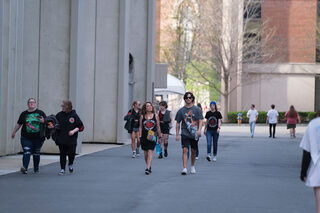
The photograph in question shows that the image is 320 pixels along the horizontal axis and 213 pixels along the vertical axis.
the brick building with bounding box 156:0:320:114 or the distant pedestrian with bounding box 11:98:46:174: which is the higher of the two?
the brick building with bounding box 156:0:320:114

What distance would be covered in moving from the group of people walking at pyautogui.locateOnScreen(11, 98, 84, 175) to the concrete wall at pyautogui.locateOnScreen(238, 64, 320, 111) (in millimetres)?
40442

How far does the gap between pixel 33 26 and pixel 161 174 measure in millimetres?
7890

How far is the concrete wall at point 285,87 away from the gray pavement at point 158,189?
37.2 meters

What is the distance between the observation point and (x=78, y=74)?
18.3 meters

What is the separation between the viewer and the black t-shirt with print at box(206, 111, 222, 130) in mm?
16594

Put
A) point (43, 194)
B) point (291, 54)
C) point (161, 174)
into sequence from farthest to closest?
1. point (291, 54)
2. point (161, 174)
3. point (43, 194)

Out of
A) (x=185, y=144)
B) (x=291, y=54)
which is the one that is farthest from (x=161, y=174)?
(x=291, y=54)

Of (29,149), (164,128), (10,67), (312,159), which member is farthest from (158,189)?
(10,67)

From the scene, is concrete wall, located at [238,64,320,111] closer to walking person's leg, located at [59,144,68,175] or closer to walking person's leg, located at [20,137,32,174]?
walking person's leg, located at [59,144,68,175]

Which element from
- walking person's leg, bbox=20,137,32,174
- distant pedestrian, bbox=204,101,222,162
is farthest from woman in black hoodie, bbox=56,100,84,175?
distant pedestrian, bbox=204,101,222,162

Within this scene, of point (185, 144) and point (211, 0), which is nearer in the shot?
point (185, 144)

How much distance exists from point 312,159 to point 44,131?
290 inches

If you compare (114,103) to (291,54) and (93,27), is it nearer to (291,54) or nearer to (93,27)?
(93,27)

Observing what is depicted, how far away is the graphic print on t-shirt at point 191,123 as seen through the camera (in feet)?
41.8
